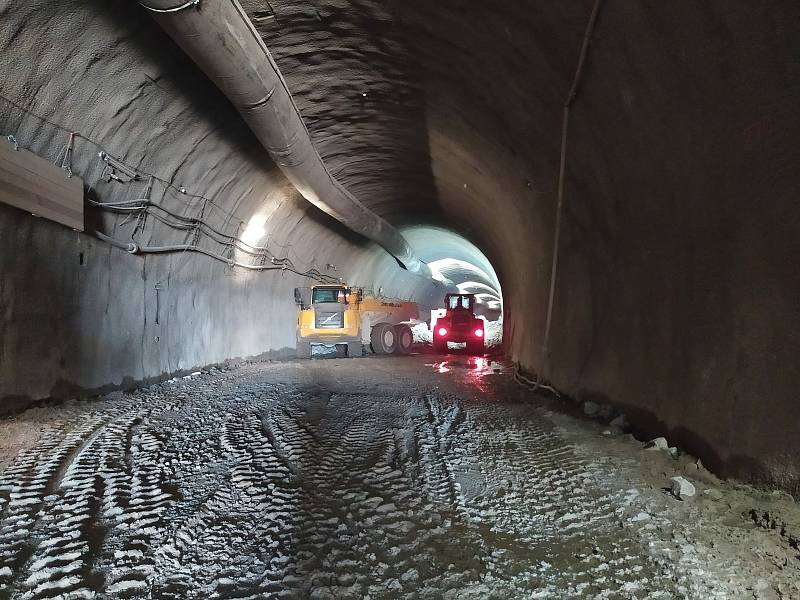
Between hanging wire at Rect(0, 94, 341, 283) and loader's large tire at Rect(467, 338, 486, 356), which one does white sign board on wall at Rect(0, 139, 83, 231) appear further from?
loader's large tire at Rect(467, 338, 486, 356)

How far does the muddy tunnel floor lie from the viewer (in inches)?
90.3

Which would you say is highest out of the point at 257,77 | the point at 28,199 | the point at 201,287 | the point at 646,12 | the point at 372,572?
the point at 257,77

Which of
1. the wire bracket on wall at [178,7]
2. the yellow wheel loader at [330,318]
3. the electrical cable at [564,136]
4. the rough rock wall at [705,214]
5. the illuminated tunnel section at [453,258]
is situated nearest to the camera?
the rough rock wall at [705,214]

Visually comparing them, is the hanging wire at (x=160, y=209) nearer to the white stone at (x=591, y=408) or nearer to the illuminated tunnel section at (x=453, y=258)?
the white stone at (x=591, y=408)

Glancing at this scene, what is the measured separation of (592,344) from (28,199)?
625cm

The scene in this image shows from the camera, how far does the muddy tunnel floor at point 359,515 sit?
2.29m

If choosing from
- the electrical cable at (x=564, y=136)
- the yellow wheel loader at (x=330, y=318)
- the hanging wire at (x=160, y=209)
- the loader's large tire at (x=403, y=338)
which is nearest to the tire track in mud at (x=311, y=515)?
the electrical cable at (x=564, y=136)

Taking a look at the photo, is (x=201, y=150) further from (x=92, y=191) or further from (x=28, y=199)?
(x=28, y=199)

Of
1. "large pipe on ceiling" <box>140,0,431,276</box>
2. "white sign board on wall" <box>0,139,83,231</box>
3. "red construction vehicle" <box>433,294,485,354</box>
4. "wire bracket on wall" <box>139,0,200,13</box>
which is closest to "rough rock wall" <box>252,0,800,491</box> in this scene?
"large pipe on ceiling" <box>140,0,431,276</box>

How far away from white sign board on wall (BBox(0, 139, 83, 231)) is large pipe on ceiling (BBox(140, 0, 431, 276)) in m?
2.04

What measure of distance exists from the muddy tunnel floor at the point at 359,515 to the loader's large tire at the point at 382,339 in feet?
34.0

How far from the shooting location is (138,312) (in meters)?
7.75

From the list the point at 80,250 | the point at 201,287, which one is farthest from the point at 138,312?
the point at 201,287

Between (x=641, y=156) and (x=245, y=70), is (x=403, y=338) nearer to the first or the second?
(x=245, y=70)
